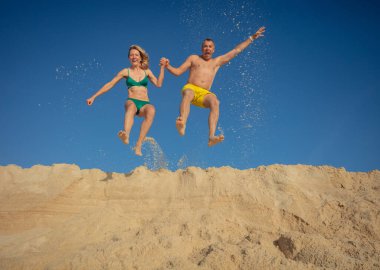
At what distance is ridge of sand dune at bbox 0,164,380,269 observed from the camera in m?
3.30

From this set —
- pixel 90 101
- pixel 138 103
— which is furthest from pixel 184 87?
pixel 90 101

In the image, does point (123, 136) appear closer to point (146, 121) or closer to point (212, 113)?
point (146, 121)

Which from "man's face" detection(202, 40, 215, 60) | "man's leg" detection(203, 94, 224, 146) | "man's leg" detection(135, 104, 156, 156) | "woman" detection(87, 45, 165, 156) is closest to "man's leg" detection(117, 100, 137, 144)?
"woman" detection(87, 45, 165, 156)

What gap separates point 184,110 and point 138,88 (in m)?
1.21

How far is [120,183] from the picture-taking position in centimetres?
503

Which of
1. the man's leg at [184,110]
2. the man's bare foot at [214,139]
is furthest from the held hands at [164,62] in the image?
the man's bare foot at [214,139]

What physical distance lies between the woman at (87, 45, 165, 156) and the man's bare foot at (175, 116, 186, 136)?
31.9 inches

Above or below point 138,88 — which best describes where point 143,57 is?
above

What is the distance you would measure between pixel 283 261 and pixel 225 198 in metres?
1.52

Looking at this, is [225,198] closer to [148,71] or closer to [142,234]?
[142,234]

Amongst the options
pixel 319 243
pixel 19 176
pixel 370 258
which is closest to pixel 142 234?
pixel 319 243

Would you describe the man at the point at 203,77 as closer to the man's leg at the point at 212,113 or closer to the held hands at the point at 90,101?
the man's leg at the point at 212,113

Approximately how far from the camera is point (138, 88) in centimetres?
642

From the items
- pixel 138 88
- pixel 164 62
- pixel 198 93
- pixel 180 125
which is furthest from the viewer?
pixel 138 88
